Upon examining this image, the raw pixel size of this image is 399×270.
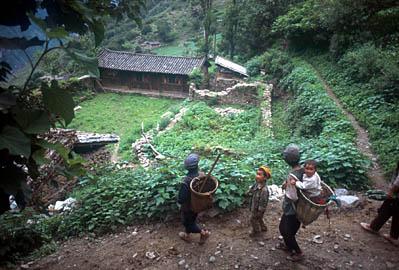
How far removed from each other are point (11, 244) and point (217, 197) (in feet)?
10.6

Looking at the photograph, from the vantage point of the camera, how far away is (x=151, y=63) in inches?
867

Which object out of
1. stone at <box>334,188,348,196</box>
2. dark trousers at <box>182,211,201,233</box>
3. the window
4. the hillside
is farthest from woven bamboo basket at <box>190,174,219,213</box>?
the window

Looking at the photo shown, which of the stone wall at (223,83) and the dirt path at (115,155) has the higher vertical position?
the stone wall at (223,83)

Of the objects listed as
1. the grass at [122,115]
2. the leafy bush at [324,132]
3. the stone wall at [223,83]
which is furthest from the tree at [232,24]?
Answer: the leafy bush at [324,132]

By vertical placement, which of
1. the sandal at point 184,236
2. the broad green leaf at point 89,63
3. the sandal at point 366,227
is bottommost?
the sandal at point 184,236

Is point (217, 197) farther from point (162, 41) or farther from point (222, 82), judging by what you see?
point (162, 41)

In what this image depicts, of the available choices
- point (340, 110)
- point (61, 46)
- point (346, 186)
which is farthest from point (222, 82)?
point (61, 46)

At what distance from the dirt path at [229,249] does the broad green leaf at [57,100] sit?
246cm

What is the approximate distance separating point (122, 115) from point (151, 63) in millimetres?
7257

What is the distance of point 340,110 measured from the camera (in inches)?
330

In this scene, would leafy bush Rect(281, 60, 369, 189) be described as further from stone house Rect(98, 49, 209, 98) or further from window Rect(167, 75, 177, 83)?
window Rect(167, 75, 177, 83)

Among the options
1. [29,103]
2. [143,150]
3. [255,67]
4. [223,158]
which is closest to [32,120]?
[29,103]

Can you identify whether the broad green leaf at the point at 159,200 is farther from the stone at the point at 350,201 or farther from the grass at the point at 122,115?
the grass at the point at 122,115

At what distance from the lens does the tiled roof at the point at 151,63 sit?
2109cm
